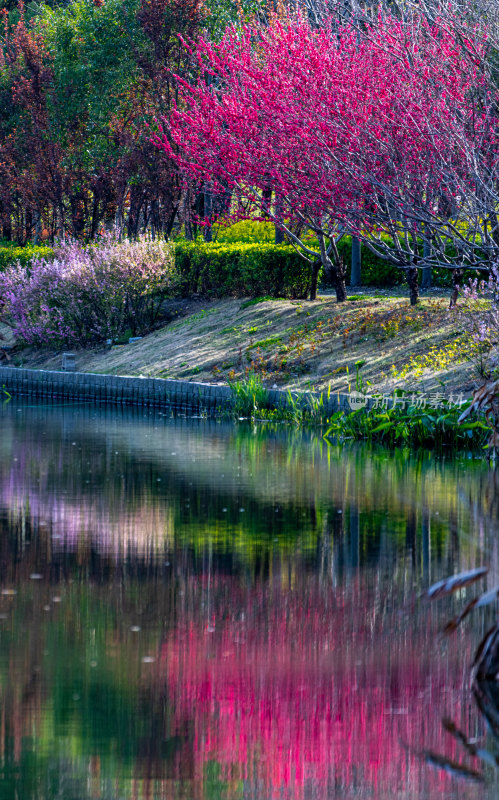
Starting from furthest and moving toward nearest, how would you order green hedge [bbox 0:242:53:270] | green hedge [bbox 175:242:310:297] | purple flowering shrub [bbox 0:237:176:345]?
→ green hedge [bbox 0:242:53:270] → purple flowering shrub [bbox 0:237:176:345] → green hedge [bbox 175:242:310:297]

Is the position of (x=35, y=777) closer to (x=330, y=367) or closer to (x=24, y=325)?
(x=330, y=367)

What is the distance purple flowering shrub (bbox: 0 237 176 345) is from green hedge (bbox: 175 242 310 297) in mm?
618

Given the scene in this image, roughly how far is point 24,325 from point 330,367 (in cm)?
1069

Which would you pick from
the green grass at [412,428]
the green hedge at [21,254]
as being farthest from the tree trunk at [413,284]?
the green hedge at [21,254]

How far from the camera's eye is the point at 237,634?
745 centimetres

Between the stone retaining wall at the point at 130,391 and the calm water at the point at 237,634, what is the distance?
7.01m

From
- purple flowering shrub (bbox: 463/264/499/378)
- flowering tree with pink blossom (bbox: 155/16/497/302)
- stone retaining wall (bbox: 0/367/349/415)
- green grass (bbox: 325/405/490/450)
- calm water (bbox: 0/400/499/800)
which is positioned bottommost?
stone retaining wall (bbox: 0/367/349/415)

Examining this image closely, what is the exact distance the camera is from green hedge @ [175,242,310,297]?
1129 inches

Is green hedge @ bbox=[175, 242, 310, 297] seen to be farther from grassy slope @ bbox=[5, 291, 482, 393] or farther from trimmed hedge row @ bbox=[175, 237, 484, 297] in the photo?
grassy slope @ bbox=[5, 291, 482, 393]

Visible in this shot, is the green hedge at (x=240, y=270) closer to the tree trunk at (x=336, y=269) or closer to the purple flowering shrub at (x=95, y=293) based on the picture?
the purple flowering shrub at (x=95, y=293)

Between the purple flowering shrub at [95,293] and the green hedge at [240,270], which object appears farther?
the purple flowering shrub at [95,293]

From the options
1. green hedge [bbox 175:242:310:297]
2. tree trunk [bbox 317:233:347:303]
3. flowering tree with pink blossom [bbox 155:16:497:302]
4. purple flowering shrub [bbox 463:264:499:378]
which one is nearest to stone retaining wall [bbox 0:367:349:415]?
purple flowering shrub [bbox 463:264:499:378]

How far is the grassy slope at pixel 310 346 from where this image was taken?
2119 cm

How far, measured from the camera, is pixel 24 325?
31.0 metres
